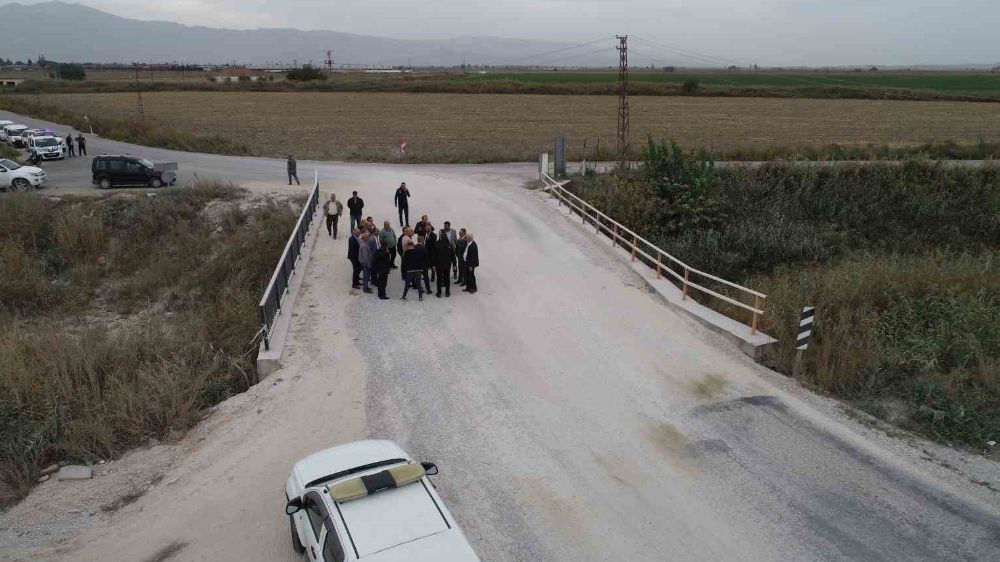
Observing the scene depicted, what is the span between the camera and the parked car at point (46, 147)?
3306 cm

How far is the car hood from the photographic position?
5.95 meters

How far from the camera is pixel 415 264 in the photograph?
14.7 meters

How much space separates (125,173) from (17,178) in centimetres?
369

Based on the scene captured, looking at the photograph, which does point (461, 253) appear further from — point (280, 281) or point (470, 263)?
point (280, 281)

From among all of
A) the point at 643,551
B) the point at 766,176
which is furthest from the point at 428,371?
the point at 766,176

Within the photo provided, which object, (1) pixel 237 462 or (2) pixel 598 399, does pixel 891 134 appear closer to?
(2) pixel 598 399

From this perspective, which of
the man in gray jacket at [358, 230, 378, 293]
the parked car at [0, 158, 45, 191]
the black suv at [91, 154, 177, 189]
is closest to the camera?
the man in gray jacket at [358, 230, 378, 293]

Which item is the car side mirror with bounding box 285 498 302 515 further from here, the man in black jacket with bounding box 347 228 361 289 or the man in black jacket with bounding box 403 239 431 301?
the man in black jacket with bounding box 347 228 361 289

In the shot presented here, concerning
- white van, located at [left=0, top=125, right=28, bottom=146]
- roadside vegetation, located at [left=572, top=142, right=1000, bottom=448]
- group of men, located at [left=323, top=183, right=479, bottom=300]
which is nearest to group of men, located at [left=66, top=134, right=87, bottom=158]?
white van, located at [left=0, top=125, right=28, bottom=146]

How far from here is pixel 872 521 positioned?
813cm

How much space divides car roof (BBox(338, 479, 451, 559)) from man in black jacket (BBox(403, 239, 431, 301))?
27.0ft

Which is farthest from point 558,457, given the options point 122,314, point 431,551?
point 122,314

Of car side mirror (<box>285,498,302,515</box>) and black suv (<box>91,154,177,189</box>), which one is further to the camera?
black suv (<box>91,154,177,189</box>)

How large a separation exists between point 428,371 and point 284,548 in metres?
4.54
